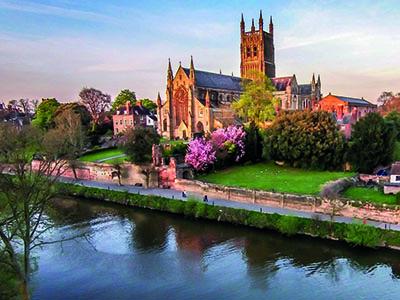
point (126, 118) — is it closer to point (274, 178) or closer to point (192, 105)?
point (192, 105)

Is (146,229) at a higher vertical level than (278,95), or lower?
lower

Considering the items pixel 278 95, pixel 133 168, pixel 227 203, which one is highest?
pixel 278 95

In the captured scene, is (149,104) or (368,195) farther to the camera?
(149,104)

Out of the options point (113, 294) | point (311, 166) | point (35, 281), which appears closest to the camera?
point (113, 294)

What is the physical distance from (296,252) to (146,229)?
10.4 metres

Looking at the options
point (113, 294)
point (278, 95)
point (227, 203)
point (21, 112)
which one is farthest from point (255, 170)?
point (21, 112)

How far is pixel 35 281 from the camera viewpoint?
18.5 meters

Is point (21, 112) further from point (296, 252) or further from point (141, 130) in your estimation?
point (296, 252)

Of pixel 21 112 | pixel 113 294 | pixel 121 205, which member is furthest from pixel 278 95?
pixel 21 112

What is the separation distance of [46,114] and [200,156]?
41149mm

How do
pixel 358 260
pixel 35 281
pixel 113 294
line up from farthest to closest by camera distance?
1. pixel 358 260
2. pixel 35 281
3. pixel 113 294

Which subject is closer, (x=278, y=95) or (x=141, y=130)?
(x=141, y=130)


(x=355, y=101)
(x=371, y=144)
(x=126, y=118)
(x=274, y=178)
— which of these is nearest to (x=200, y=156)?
(x=274, y=178)

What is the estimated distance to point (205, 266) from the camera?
65.6 ft
